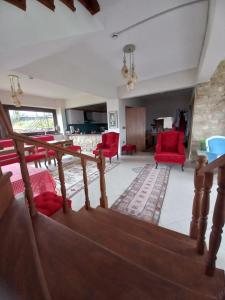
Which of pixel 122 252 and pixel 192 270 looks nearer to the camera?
pixel 192 270

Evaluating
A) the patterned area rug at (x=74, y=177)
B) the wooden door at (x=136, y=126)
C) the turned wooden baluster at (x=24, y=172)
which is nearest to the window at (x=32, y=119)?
the patterned area rug at (x=74, y=177)

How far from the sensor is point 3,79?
3.65 meters

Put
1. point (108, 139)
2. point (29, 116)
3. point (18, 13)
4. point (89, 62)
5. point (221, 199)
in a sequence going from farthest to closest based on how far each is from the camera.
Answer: point (29, 116)
point (108, 139)
point (89, 62)
point (18, 13)
point (221, 199)

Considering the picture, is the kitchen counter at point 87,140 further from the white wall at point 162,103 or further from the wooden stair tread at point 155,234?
the wooden stair tread at point 155,234

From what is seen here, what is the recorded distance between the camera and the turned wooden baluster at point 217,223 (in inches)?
25.0

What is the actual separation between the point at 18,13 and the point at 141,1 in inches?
47.6

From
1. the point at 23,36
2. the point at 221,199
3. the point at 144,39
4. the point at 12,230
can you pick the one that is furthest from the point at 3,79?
the point at 221,199

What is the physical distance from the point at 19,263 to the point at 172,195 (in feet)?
7.69

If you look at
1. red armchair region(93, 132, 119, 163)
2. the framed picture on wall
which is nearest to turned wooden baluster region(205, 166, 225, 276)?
red armchair region(93, 132, 119, 163)

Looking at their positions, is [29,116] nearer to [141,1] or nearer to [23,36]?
[23,36]

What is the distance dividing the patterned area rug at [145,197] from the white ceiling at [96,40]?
2304 millimetres

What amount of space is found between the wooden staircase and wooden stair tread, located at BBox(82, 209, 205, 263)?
0.01 metres

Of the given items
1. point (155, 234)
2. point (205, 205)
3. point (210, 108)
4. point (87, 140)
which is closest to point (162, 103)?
point (210, 108)

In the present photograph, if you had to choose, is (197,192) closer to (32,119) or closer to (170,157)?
(170,157)
